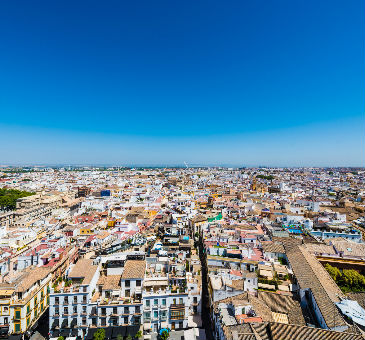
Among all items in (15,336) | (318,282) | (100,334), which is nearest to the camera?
(100,334)

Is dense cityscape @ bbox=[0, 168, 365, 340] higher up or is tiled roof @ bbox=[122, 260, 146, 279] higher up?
tiled roof @ bbox=[122, 260, 146, 279]

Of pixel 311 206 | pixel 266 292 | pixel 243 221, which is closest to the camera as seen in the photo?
pixel 266 292

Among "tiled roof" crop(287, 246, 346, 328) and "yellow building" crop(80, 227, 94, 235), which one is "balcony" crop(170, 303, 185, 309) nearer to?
"tiled roof" crop(287, 246, 346, 328)

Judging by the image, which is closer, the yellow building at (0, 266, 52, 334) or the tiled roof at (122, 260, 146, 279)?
the yellow building at (0, 266, 52, 334)

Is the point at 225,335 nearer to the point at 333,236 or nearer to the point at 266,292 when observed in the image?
the point at 266,292

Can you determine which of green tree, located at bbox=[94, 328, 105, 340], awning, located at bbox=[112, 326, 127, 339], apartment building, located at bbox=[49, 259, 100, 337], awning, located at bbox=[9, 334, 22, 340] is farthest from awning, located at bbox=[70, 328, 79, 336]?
awning, located at bbox=[9, 334, 22, 340]

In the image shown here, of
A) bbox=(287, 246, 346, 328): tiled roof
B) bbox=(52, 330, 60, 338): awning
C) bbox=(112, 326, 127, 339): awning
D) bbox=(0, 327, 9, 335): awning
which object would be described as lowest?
bbox=(52, 330, 60, 338): awning

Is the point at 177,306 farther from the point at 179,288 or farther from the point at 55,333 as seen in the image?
the point at 55,333

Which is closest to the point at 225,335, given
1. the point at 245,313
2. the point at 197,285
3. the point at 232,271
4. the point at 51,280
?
the point at 245,313

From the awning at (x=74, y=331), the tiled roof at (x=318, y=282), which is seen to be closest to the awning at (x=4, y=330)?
the awning at (x=74, y=331)

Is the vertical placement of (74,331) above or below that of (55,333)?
above

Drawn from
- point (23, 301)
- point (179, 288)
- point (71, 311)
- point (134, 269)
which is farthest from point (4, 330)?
point (179, 288)
